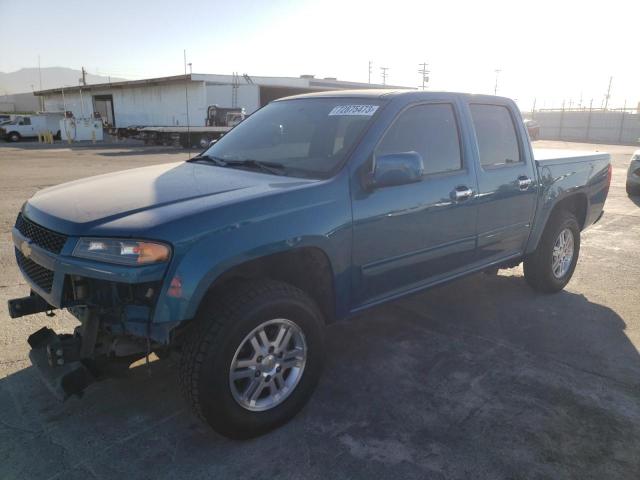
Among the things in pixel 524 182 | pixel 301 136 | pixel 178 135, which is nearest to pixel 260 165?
pixel 301 136

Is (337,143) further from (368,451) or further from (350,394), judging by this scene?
(368,451)

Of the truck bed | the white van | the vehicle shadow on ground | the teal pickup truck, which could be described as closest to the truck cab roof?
the teal pickup truck

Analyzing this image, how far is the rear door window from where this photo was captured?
4.13 m

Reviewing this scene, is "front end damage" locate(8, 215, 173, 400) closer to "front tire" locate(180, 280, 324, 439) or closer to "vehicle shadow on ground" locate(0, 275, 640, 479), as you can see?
"front tire" locate(180, 280, 324, 439)

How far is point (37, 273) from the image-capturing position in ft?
9.52

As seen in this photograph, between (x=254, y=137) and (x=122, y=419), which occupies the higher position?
(x=254, y=137)

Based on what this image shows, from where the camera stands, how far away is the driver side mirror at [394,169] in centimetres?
305

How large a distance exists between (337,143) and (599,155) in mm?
3623

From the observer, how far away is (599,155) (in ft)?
18.2

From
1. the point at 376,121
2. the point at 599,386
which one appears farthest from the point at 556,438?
the point at 376,121

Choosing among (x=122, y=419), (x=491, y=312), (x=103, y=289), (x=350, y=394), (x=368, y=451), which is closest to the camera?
(x=103, y=289)

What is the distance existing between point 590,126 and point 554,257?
161 feet

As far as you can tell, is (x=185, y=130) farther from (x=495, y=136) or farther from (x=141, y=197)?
(x=141, y=197)

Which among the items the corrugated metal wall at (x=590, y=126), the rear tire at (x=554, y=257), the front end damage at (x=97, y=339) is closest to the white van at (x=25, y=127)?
the rear tire at (x=554, y=257)
